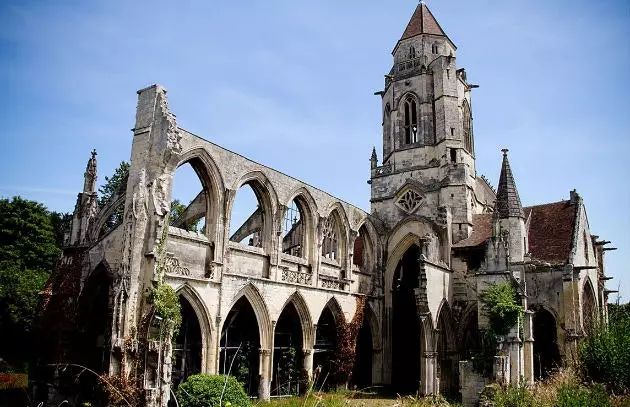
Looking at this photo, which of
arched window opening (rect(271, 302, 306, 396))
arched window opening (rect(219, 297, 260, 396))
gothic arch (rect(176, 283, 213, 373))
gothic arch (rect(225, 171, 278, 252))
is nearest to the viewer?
gothic arch (rect(176, 283, 213, 373))

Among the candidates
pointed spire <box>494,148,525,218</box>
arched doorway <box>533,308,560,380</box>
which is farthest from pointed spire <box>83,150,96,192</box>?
arched doorway <box>533,308,560,380</box>

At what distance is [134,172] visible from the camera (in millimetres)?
15430

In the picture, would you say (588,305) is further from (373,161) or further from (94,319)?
(94,319)

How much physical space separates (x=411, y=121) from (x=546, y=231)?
8692 millimetres

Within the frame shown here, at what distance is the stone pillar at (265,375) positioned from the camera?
17422mm

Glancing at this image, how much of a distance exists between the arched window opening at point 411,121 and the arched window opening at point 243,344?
42.8 ft

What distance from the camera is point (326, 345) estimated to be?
72.3 ft

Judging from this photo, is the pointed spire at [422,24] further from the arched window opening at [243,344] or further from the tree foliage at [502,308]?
the arched window opening at [243,344]

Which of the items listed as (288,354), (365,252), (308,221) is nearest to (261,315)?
(288,354)

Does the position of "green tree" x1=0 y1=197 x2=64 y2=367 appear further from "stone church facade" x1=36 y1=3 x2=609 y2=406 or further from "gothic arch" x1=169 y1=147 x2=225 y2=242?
"gothic arch" x1=169 y1=147 x2=225 y2=242

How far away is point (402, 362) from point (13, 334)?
1909 centimetres

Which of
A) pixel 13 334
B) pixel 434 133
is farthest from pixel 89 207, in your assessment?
pixel 434 133

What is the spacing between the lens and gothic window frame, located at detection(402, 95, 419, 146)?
2758 centimetres

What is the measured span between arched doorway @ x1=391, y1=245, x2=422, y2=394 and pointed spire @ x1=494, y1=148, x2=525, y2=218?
4.43 meters
